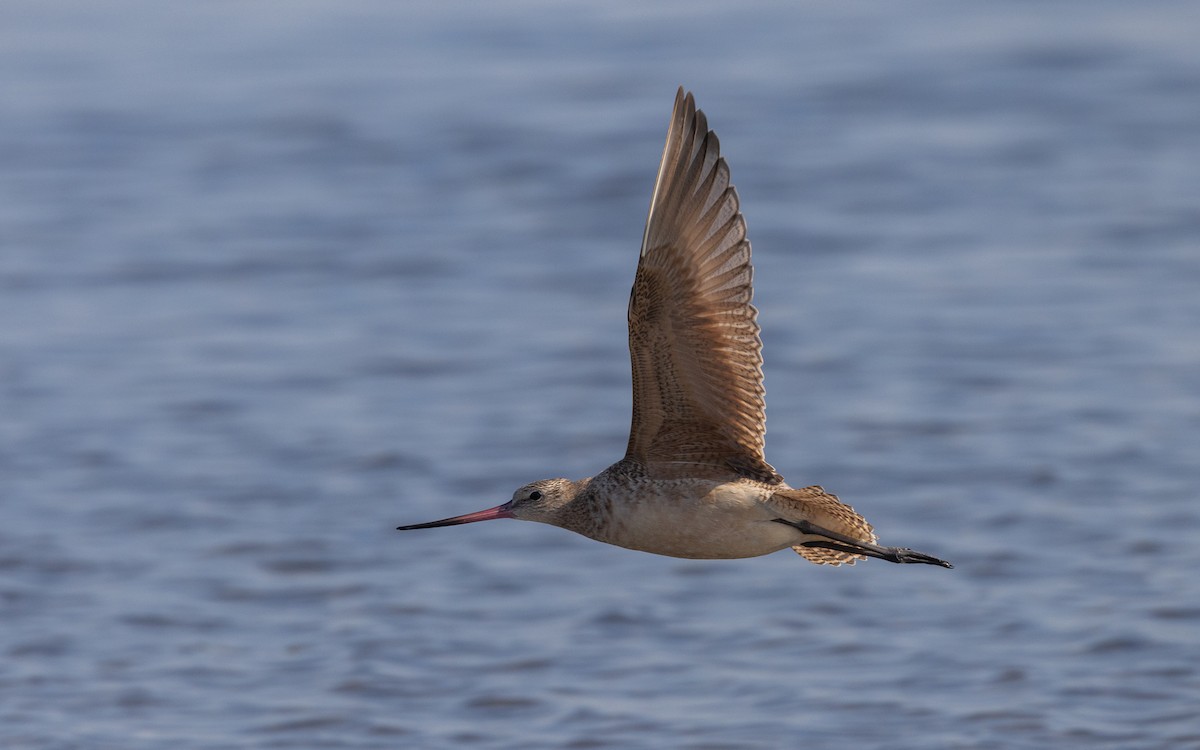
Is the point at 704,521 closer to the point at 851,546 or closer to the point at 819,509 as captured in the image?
the point at 819,509

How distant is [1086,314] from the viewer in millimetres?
11555

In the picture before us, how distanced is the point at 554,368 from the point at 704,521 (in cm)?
596

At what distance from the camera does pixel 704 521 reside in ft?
16.6

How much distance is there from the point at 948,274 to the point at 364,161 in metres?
4.88

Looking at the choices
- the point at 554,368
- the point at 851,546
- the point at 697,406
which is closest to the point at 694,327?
the point at 697,406

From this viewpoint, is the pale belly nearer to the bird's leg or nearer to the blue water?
the bird's leg

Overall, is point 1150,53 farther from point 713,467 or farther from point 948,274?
point 713,467

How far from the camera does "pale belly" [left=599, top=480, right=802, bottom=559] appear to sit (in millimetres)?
5082

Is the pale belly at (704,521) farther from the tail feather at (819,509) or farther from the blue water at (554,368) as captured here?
the blue water at (554,368)

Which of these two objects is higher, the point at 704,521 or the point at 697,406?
the point at 697,406

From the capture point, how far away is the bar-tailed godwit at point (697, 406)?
5.05m

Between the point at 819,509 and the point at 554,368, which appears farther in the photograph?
the point at 554,368

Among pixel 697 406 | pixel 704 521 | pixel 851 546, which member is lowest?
pixel 851 546

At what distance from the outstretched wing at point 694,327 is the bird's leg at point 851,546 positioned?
185 mm
